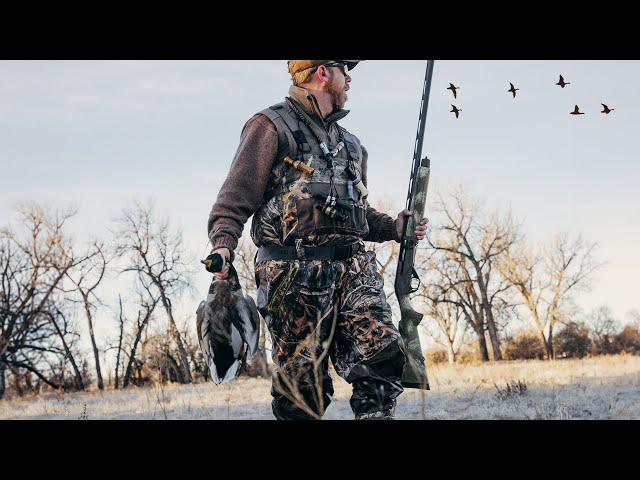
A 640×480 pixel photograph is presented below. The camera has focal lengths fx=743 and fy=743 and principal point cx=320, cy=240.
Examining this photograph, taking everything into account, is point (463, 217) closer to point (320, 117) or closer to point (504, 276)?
point (504, 276)

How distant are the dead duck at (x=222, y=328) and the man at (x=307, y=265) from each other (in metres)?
0.12

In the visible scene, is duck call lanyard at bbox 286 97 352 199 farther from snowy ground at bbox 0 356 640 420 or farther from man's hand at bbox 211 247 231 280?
snowy ground at bbox 0 356 640 420

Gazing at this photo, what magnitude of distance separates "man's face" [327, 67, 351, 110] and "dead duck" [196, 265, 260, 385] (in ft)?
3.74

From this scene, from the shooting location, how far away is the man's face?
4.19 m

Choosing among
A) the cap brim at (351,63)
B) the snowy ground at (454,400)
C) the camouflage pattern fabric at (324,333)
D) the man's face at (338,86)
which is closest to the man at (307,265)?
the camouflage pattern fabric at (324,333)

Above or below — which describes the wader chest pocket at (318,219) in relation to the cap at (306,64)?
below

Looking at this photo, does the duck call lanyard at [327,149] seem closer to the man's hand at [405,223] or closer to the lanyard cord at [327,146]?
the lanyard cord at [327,146]

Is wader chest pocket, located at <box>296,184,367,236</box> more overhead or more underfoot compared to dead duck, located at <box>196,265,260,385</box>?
more overhead

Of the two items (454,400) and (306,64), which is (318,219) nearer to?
(306,64)

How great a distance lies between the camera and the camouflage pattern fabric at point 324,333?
3.89 metres

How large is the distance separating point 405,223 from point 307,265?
0.84 metres

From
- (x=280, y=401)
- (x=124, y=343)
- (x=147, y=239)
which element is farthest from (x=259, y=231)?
(x=147, y=239)

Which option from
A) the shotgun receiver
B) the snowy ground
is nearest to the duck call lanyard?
the shotgun receiver

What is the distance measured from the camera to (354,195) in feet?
13.4
